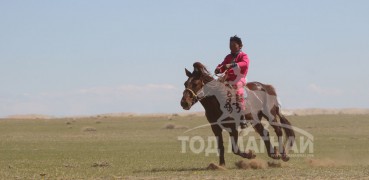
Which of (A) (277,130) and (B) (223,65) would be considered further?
(A) (277,130)

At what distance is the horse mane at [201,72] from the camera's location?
49.5ft

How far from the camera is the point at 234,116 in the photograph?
49.8 ft

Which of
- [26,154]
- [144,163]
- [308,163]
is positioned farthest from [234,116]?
[26,154]

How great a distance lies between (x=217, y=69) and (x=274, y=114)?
2332 millimetres

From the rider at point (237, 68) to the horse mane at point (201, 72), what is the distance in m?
0.50

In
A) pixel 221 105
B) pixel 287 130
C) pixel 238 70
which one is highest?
pixel 238 70

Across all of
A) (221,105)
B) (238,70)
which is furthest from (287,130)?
(221,105)

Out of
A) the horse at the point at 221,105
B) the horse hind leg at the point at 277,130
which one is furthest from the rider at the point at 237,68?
the horse hind leg at the point at 277,130

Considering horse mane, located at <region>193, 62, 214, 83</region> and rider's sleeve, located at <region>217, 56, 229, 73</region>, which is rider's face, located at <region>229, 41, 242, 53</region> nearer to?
rider's sleeve, located at <region>217, 56, 229, 73</region>

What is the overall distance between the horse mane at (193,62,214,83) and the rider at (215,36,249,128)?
0.50 m

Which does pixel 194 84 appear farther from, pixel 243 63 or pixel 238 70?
pixel 243 63

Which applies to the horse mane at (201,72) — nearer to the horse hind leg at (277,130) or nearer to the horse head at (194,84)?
the horse head at (194,84)

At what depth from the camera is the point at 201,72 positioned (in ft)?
49.6

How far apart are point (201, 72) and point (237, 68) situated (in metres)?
1.01
